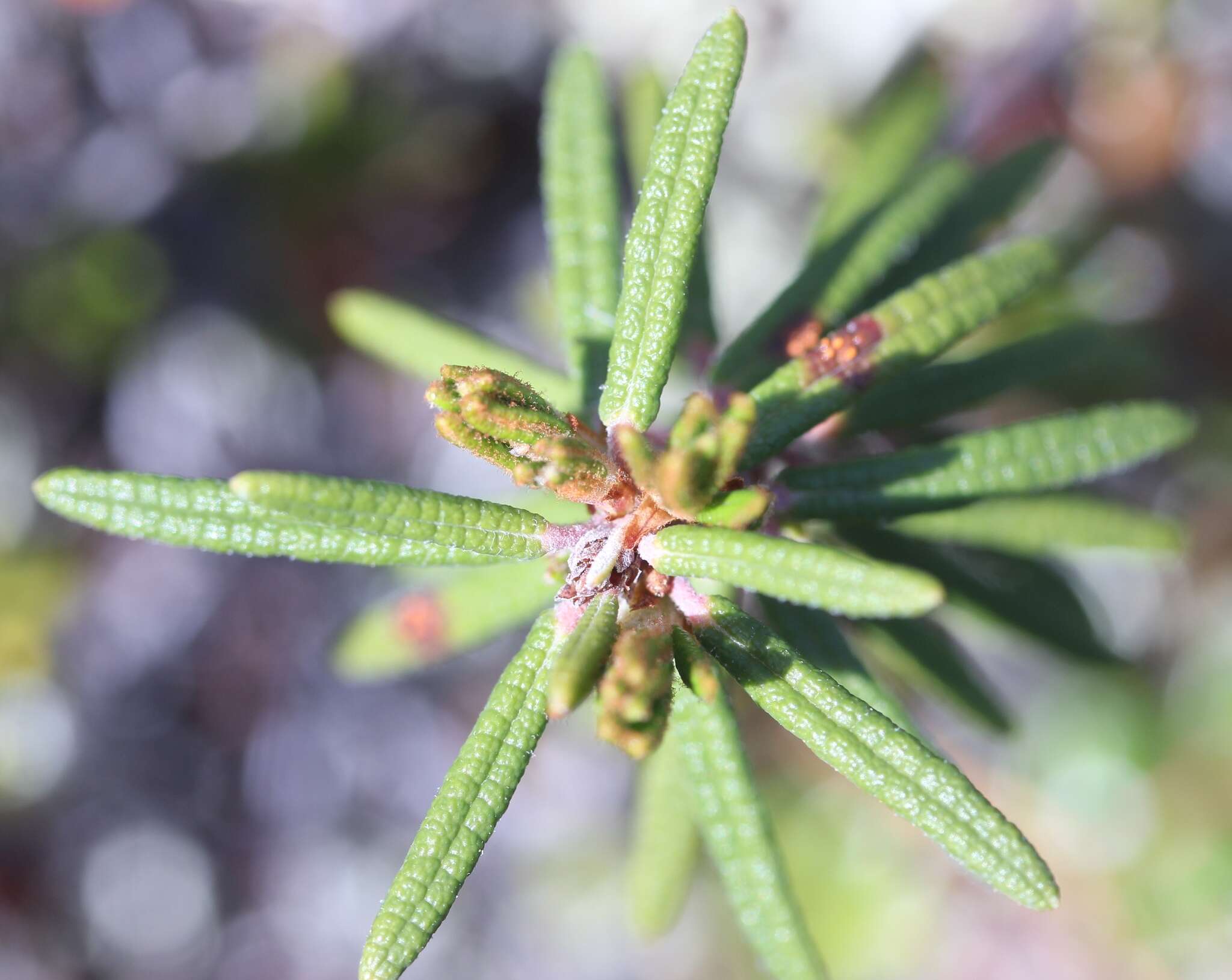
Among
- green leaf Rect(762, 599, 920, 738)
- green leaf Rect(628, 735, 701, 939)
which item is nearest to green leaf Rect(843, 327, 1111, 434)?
green leaf Rect(762, 599, 920, 738)

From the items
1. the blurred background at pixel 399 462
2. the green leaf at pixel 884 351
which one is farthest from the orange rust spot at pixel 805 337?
the blurred background at pixel 399 462

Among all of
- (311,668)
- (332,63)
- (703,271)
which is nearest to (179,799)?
(311,668)

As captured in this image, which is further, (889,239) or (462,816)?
(889,239)

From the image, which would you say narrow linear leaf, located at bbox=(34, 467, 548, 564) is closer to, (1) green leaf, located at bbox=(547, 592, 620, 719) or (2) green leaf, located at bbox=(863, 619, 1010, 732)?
(1) green leaf, located at bbox=(547, 592, 620, 719)

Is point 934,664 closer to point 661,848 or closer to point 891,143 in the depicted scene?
point 661,848

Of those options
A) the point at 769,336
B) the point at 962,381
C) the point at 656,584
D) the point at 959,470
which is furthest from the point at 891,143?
the point at 656,584

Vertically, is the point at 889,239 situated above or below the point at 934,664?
above

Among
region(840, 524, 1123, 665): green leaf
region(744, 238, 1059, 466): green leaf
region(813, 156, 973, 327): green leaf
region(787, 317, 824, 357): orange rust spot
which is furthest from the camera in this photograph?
region(840, 524, 1123, 665): green leaf
